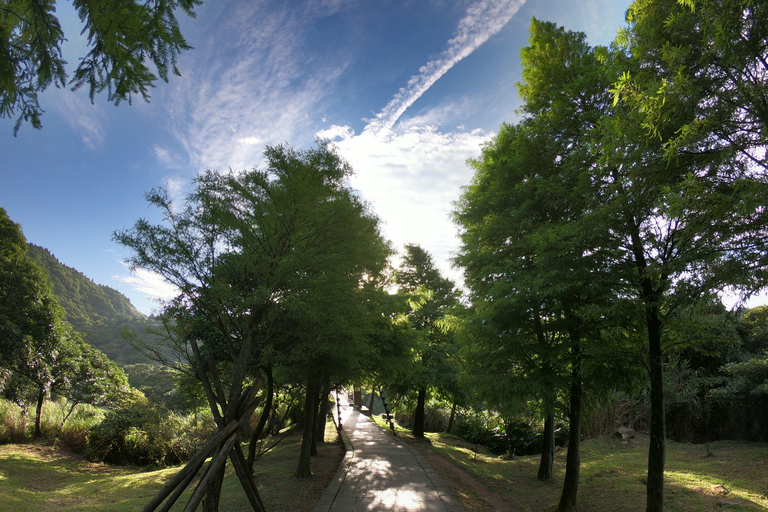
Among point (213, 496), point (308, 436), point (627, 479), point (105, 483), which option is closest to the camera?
point (213, 496)

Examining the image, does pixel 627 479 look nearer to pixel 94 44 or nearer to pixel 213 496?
pixel 213 496

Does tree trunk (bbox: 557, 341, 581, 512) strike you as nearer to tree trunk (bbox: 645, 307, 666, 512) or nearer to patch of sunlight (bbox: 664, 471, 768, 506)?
tree trunk (bbox: 645, 307, 666, 512)

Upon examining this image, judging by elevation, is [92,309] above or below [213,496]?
above

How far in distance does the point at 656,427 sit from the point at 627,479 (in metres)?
3.40

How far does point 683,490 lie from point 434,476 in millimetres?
4882

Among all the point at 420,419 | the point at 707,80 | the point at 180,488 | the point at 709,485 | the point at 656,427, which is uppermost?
the point at 707,80

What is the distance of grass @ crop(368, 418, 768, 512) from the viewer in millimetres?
6051

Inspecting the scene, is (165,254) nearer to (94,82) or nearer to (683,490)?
(94,82)

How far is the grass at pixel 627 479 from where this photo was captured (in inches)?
238

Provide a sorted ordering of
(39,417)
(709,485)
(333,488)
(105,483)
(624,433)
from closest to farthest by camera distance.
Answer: (709,485) < (333,488) < (105,483) < (624,433) < (39,417)

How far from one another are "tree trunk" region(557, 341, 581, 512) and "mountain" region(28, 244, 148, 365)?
132 feet

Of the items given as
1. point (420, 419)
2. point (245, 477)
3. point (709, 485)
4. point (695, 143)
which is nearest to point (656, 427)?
point (709, 485)

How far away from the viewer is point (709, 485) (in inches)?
259

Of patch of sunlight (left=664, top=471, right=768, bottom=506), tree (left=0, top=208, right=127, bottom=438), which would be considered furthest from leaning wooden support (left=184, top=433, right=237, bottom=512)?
tree (left=0, top=208, right=127, bottom=438)
